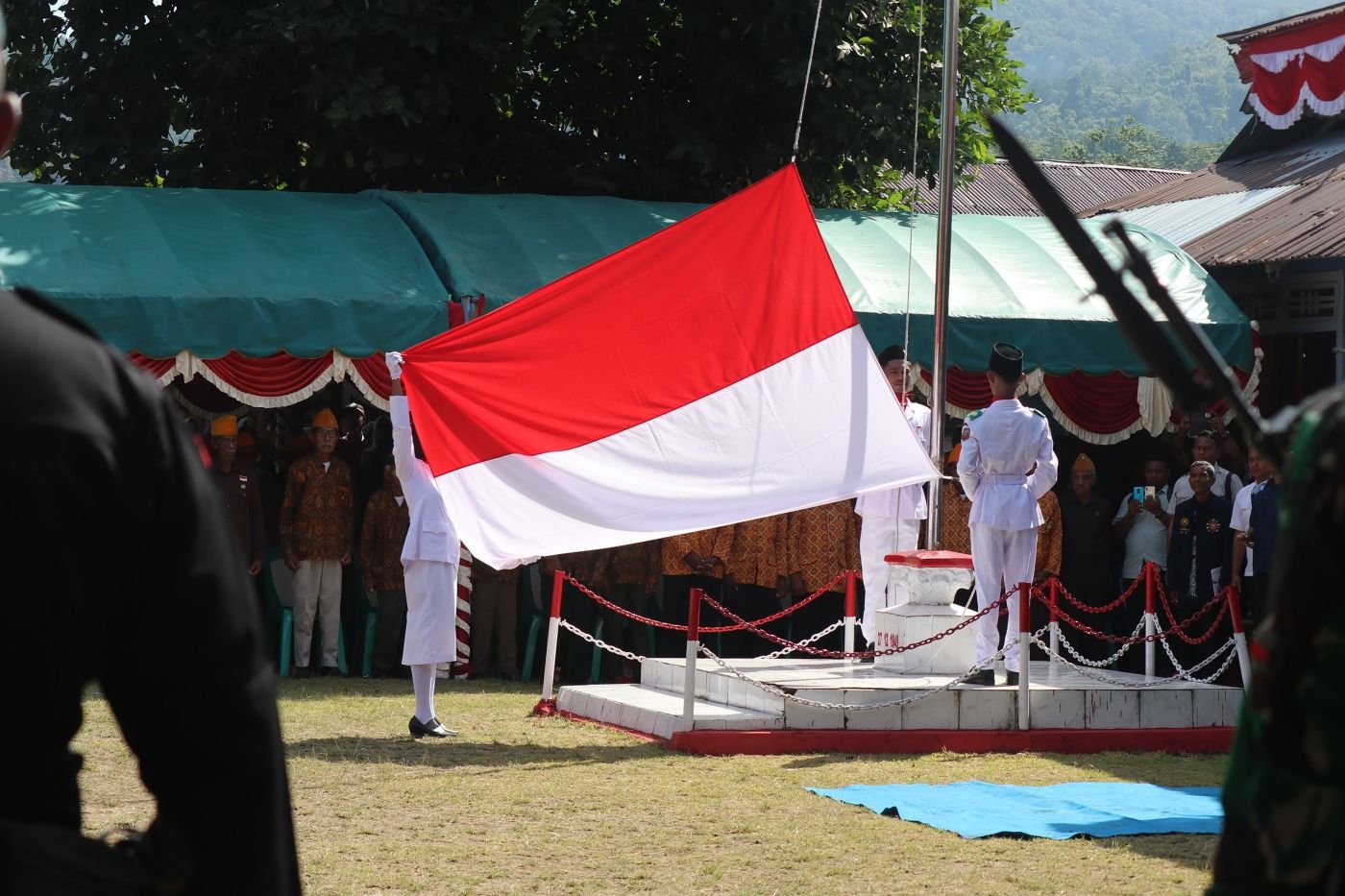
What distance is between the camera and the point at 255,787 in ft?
6.89

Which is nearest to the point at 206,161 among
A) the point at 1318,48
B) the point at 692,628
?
the point at 692,628

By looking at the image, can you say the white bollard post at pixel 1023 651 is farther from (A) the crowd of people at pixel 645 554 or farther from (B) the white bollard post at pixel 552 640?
(B) the white bollard post at pixel 552 640

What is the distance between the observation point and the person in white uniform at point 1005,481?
11734mm

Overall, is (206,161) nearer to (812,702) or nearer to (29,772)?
(812,702)

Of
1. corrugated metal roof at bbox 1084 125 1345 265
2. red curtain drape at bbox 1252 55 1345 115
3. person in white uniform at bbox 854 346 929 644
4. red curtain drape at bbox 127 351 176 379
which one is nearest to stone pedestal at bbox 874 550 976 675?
person in white uniform at bbox 854 346 929 644

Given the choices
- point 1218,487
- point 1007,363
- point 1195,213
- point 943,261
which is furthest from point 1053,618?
point 1195,213

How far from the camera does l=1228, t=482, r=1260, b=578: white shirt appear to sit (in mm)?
13375

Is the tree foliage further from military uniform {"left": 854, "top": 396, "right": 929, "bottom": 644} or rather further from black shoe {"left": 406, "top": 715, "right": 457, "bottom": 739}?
black shoe {"left": 406, "top": 715, "right": 457, "bottom": 739}

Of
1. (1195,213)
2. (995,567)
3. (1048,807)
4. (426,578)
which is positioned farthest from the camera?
(1195,213)

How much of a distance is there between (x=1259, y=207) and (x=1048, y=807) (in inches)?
443

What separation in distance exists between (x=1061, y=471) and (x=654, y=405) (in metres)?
7.20

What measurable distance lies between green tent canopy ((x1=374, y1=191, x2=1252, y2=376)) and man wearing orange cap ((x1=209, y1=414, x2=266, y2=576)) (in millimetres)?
2315

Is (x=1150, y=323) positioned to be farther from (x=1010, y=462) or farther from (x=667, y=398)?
(x=1010, y=462)

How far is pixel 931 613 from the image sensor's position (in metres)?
11.9
